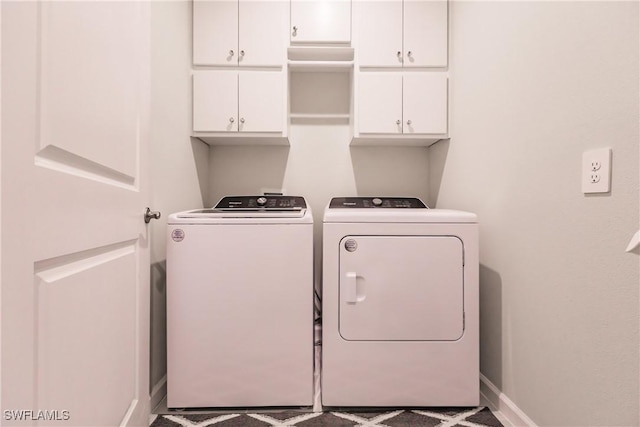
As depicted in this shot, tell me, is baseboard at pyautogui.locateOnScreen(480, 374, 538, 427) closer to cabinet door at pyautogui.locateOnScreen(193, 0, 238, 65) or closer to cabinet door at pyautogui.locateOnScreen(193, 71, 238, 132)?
cabinet door at pyautogui.locateOnScreen(193, 71, 238, 132)

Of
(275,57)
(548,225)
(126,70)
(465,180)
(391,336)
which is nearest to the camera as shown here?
(126,70)

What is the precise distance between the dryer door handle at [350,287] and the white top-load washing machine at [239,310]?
0.53 feet

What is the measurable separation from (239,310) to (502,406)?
1239 millimetres

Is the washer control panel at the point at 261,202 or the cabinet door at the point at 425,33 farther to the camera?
the cabinet door at the point at 425,33

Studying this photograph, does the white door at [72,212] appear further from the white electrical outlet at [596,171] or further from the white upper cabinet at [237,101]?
the white electrical outlet at [596,171]

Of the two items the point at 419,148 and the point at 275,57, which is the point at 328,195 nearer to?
the point at 419,148

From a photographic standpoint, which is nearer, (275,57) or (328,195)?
(275,57)

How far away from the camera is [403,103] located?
82.8 inches

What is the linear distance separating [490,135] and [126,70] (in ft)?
5.04

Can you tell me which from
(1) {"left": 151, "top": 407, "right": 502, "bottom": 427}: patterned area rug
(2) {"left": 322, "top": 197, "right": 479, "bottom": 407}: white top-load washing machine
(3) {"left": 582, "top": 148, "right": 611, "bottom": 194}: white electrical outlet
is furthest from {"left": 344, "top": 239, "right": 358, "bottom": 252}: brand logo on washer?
(3) {"left": 582, "top": 148, "right": 611, "bottom": 194}: white electrical outlet

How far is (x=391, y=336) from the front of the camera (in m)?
1.52

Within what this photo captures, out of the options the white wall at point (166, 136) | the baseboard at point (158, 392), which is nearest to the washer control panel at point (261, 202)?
the white wall at point (166, 136)

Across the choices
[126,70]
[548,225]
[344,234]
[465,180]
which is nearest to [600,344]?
[548,225]

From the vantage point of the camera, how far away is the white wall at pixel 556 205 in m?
0.94
